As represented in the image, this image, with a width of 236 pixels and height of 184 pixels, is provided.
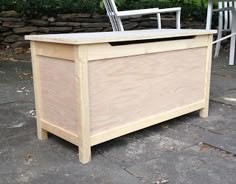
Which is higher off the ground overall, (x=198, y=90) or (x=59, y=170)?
(x=198, y=90)

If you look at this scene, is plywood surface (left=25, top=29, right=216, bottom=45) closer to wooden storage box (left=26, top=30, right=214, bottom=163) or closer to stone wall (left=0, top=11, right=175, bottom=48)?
wooden storage box (left=26, top=30, right=214, bottom=163)

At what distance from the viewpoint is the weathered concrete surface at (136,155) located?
1.50 meters

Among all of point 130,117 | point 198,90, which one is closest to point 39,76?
point 130,117

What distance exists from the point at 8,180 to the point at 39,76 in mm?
581

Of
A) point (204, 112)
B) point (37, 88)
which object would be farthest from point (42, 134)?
point (204, 112)

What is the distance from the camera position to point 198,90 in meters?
2.23

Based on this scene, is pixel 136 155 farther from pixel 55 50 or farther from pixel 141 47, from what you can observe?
pixel 55 50

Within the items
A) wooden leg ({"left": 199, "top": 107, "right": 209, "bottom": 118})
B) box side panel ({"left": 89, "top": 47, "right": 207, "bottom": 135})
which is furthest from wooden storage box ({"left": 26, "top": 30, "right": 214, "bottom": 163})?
wooden leg ({"left": 199, "top": 107, "right": 209, "bottom": 118})

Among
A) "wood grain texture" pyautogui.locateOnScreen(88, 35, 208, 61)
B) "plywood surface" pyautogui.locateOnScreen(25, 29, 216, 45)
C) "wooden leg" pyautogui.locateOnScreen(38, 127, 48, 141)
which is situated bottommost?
"wooden leg" pyautogui.locateOnScreen(38, 127, 48, 141)

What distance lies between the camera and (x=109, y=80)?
1.67 metres

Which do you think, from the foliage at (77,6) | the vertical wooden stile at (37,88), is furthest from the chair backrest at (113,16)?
the foliage at (77,6)

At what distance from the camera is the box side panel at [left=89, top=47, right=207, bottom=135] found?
1650 mm

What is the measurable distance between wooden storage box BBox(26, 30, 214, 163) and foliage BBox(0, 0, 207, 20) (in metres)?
3.31

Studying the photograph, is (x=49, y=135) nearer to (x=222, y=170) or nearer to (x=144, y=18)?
(x=222, y=170)
